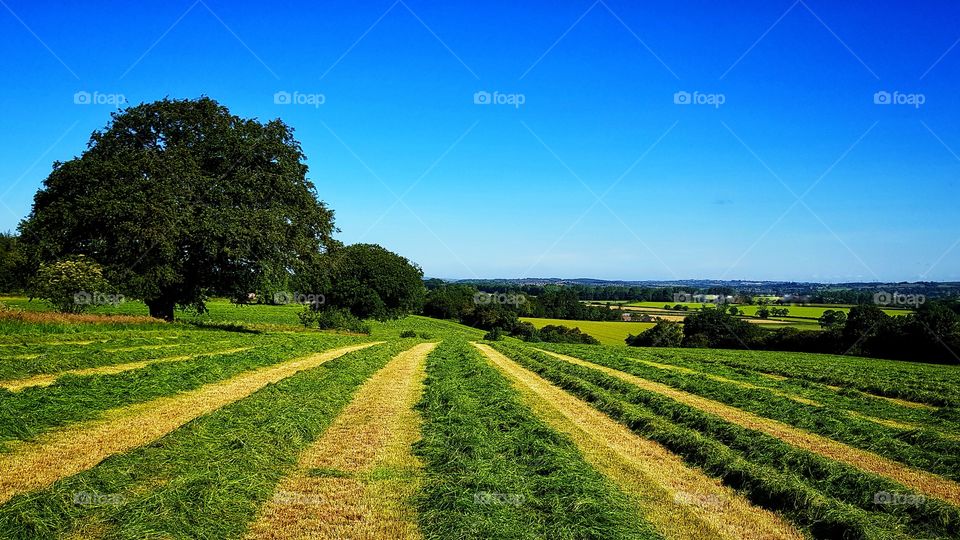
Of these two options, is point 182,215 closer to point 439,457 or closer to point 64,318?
point 64,318

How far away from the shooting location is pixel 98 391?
12.9 meters

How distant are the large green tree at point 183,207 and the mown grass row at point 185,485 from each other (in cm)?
1799

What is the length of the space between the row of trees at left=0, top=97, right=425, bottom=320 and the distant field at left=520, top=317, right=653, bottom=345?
40655 millimetres

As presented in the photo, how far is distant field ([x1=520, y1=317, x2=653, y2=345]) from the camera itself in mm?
66688

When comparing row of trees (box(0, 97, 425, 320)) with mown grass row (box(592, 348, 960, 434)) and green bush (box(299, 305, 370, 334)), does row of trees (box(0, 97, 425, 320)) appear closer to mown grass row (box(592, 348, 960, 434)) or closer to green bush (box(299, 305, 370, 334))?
green bush (box(299, 305, 370, 334))

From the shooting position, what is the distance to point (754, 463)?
995 cm

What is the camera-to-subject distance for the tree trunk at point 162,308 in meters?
31.7

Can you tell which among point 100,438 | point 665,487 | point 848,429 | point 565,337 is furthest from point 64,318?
point 565,337

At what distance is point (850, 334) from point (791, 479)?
5111cm

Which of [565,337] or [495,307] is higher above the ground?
[495,307]

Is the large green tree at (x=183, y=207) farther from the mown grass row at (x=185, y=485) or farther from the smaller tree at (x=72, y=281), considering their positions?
the mown grass row at (x=185, y=485)

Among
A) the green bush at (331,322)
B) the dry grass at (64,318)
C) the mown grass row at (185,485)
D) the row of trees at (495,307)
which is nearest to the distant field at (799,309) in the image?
the row of trees at (495,307)

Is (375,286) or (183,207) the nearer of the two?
(183,207)

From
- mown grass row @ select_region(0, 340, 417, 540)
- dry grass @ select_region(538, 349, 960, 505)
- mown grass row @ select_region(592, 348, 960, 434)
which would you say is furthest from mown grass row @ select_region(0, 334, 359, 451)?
mown grass row @ select_region(592, 348, 960, 434)
